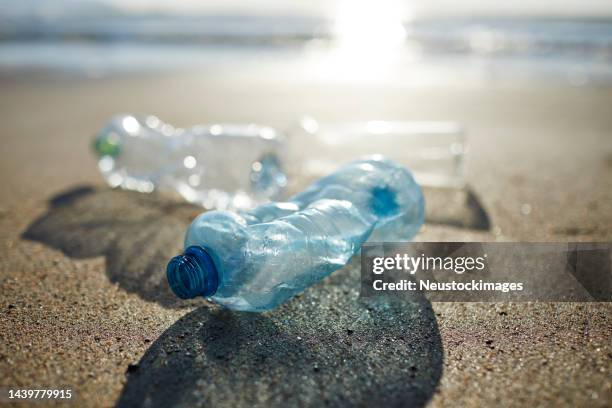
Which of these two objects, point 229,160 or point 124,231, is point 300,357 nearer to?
point 124,231

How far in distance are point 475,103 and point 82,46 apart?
6.28m

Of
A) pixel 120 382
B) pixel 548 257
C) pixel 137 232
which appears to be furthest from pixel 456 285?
pixel 137 232

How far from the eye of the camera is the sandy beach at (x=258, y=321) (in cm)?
109

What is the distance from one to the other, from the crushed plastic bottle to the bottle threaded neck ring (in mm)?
987

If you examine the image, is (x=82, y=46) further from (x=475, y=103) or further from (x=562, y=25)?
(x=562, y=25)

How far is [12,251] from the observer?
1.74 metres

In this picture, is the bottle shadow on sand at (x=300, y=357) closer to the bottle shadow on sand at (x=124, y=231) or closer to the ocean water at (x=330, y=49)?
the bottle shadow on sand at (x=124, y=231)

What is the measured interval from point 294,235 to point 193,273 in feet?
0.90

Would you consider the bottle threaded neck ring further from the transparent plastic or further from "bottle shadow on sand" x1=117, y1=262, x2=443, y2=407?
the transparent plastic

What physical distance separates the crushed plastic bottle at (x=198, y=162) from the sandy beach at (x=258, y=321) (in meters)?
0.15

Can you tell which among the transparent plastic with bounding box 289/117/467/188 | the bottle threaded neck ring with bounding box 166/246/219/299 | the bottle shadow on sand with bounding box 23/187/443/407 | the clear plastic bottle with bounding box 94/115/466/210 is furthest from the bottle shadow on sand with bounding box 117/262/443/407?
the transparent plastic with bounding box 289/117/467/188

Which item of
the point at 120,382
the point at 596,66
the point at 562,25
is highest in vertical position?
the point at 562,25

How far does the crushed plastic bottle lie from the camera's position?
2.27 meters

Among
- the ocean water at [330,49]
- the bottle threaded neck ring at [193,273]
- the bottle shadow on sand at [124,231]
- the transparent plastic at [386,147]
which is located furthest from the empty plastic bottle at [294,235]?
the ocean water at [330,49]
